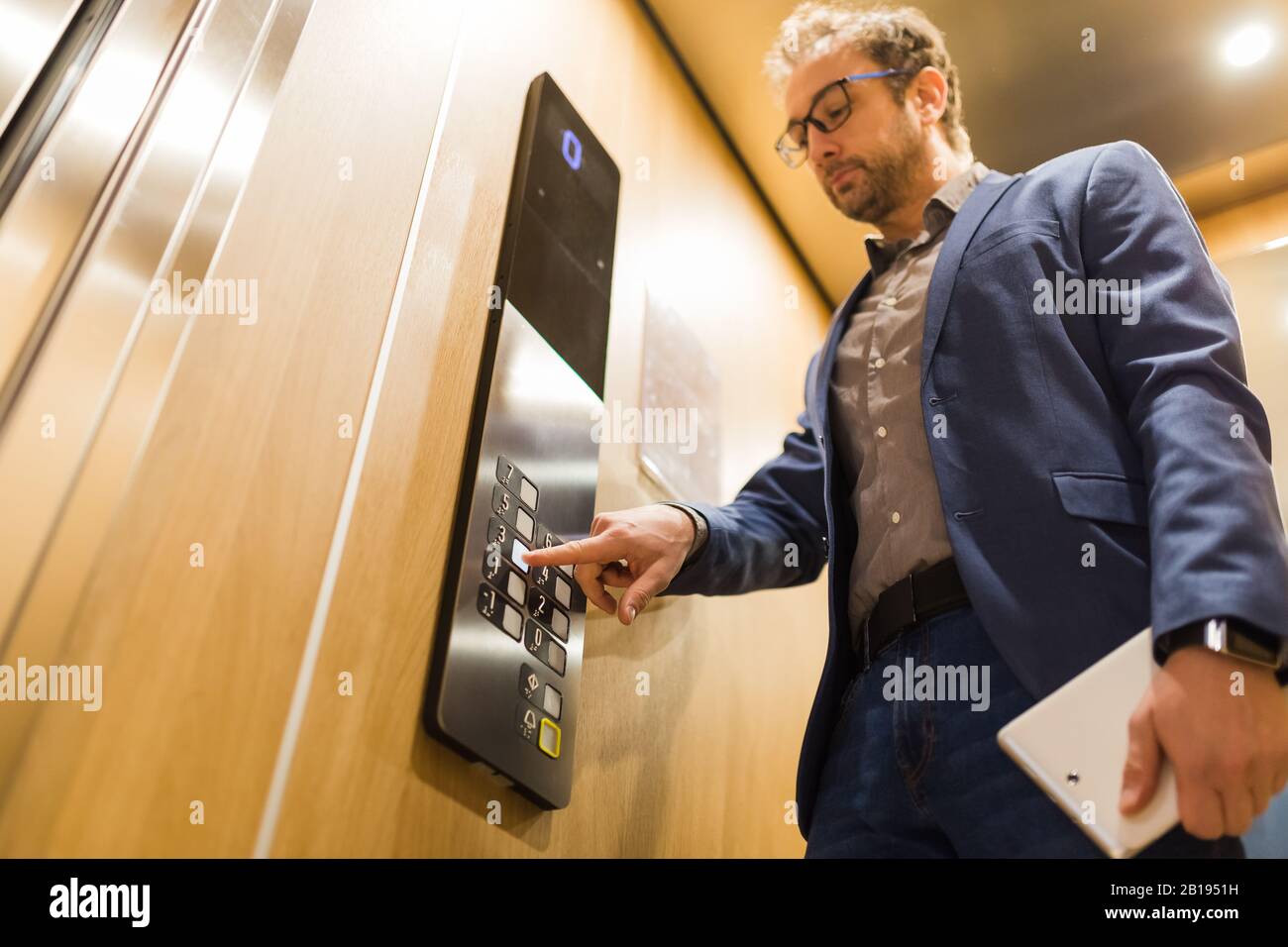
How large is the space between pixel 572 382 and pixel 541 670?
40 centimetres

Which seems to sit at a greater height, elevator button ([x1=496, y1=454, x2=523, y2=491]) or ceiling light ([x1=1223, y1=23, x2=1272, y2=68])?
ceiling light ([x1=1223, y1=23, x2=1272, y2=68])

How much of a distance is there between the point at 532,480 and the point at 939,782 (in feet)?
1.77

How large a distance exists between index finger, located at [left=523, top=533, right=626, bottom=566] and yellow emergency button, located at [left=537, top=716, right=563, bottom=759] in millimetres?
169

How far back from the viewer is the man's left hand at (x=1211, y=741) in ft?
2.15

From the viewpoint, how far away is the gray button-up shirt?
992mm

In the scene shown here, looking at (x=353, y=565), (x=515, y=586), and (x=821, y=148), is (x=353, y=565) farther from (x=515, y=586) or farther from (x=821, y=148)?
(x=821, y=148)

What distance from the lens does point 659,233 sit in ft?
5.68

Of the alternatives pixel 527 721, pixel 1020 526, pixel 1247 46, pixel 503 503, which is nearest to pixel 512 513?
pixel 503 503

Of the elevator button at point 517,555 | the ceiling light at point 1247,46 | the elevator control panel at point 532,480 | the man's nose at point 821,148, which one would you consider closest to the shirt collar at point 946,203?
the man's nose at point 821,148

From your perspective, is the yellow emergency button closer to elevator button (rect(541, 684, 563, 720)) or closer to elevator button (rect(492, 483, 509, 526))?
elevator button (rect(541, 684, 563, 720))

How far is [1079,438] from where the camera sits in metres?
0.91

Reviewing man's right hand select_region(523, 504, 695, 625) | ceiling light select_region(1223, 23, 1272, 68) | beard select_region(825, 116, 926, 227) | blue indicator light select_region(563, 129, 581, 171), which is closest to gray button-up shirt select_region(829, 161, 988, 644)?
beard select_region(825, 116, 926, 227)
